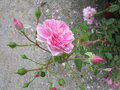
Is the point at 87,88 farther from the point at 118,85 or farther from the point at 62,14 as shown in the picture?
the point at 62,14

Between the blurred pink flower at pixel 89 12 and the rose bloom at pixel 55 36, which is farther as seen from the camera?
the blurred pink flower at pixel 89 12

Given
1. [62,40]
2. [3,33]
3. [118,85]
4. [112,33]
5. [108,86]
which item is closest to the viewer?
[62,40]

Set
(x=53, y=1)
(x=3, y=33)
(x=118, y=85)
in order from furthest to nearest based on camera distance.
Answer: (x=53, y=1) → (x=3, y=33) → (x=118, y=85)

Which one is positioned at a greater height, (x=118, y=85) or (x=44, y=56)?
(x=44, y=56)

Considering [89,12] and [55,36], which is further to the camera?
[89,12]

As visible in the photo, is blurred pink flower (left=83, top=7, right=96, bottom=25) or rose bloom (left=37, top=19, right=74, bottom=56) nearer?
rose bloom (left=37, top=19, right=74, bottom=56)

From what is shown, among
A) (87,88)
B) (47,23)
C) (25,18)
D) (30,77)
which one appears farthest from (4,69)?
(47,23)

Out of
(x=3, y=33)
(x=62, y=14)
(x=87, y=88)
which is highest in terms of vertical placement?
(x=62, y=14)

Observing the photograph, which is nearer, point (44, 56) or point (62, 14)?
point (44, 56)
